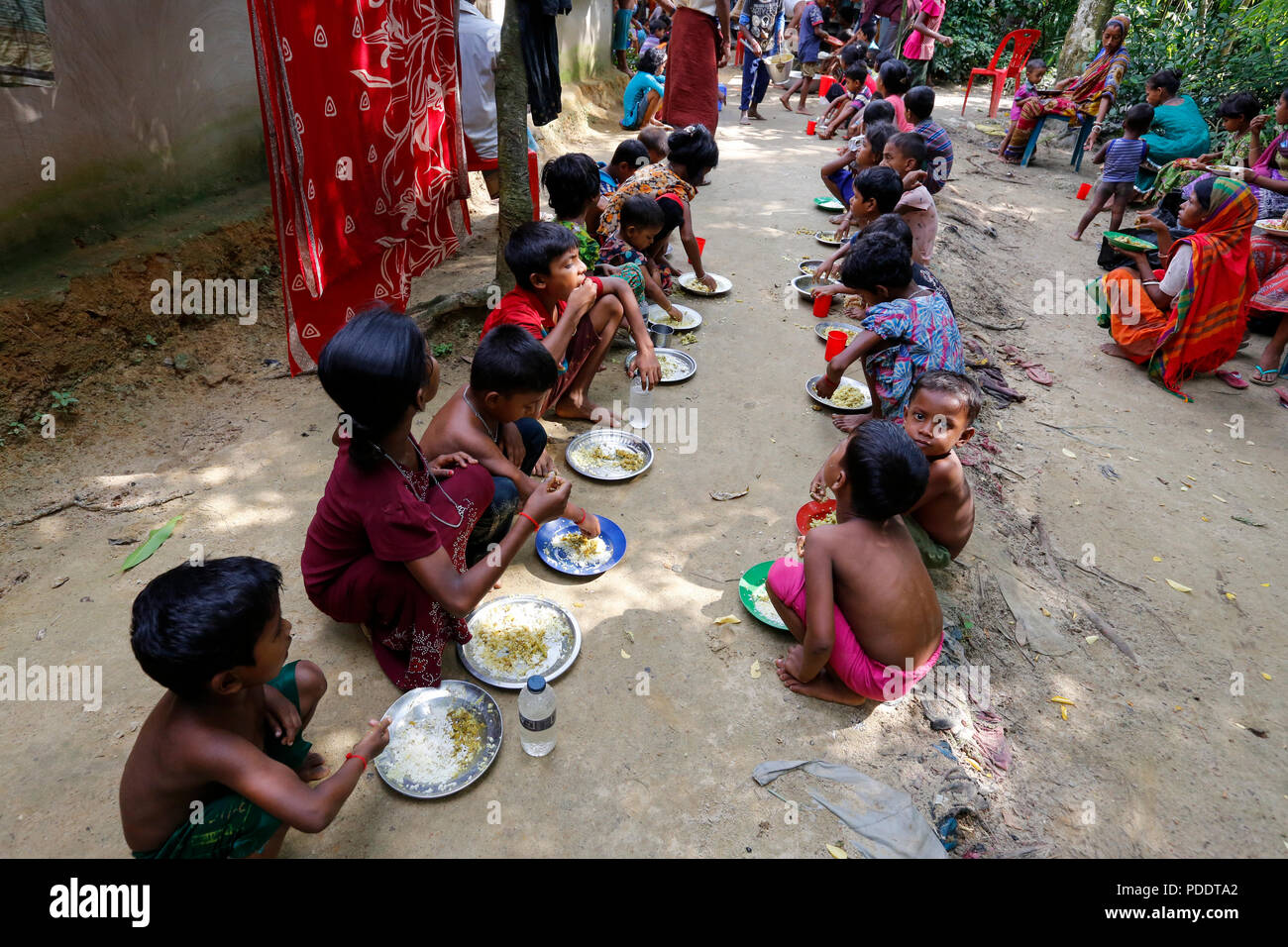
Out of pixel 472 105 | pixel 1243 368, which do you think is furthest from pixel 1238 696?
pixel 472 105

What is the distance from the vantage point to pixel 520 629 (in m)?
3.08

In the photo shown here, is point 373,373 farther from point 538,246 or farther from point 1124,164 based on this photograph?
point 1124,164

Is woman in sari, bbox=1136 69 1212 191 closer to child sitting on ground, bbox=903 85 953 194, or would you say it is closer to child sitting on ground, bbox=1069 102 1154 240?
child sitting on ground, bbox=1069 102 1154 240

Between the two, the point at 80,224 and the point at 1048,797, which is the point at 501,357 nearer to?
the point at 1048,797

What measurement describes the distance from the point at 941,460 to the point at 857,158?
5264 mm

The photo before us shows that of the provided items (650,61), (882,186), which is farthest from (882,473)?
(650,61)

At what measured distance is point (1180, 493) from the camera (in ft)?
16.7

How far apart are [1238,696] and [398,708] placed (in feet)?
13.4

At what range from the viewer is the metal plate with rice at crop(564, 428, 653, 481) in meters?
4.13

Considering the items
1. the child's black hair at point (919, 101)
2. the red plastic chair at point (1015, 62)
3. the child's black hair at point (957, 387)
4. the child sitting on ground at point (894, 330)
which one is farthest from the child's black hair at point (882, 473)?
the red plastic chair at point (1015, 62)

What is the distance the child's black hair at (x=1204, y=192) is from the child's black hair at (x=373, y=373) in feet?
23.3

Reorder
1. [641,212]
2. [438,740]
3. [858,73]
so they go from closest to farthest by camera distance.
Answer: [438,740] → [641,212] → [858,73]

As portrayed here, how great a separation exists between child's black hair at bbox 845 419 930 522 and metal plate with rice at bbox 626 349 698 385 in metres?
2.48

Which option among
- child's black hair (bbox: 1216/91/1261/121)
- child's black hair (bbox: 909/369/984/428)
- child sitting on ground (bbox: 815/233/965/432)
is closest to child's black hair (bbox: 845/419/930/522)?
child's black hair (bbox: 909/369/984/428)
